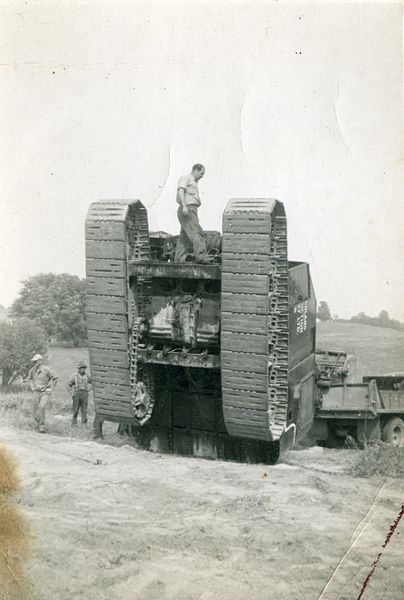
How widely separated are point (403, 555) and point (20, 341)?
9.75 meters

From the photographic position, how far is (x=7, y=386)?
563 inches

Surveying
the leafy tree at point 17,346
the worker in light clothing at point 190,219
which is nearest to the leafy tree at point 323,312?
the leafy tree at point 17,346

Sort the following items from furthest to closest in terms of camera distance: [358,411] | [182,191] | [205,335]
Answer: [358,411], [182,191], [205,335]

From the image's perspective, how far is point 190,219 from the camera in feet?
28.4

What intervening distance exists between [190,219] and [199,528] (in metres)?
3.65

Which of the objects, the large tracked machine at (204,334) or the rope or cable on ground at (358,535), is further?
the large tracked machine at (204,334)

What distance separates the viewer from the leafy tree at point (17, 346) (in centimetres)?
1420

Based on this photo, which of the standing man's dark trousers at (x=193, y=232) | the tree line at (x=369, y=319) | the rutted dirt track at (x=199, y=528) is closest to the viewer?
the rutted dirt track at (x=199, y=528)

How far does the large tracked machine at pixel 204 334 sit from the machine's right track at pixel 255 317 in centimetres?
1

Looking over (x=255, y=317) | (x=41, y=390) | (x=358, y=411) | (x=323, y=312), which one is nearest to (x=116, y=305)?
(x=255, y=317)

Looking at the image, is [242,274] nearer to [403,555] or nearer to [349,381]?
[403,555]

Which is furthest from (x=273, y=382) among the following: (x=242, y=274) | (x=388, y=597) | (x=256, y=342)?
(x=388, y=597)

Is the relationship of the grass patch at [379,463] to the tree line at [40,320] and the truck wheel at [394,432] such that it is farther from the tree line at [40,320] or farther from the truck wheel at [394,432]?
the tree line at [40,320]

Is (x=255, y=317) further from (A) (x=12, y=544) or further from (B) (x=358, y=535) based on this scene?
(A) (x=12, y=544)
